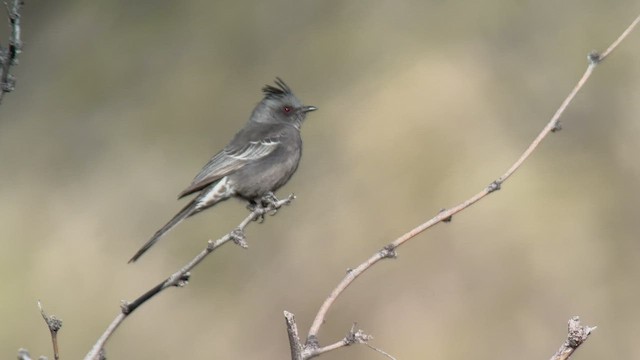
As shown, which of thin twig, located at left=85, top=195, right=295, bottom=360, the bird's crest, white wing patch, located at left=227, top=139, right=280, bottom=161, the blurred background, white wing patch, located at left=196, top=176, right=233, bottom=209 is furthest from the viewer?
the blurred background

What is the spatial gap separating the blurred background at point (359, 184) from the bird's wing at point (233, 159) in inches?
Answer: 116

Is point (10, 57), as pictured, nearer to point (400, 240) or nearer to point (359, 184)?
point (400, 240)

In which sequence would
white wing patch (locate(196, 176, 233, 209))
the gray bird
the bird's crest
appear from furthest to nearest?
the bird's crest
the gray bird
white wing patch (locate(196, 176, 233, 209))

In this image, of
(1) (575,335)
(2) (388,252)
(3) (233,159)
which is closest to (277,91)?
(3) (233,159)

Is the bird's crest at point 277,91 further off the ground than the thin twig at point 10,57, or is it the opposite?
the bird's crest at point 277,91

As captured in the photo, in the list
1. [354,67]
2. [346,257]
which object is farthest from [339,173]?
[354,67]

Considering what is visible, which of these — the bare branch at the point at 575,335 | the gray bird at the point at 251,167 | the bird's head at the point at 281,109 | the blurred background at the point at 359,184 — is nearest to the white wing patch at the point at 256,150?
the gray bird at the point at 251,167

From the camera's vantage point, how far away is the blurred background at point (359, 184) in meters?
10.4

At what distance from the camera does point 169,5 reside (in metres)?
15.6

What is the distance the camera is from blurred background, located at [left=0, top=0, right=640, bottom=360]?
34.2ft

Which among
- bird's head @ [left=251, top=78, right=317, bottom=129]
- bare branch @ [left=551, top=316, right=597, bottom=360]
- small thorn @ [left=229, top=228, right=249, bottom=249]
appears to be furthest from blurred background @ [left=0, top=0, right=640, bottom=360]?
bare branch @ [left=551, top=316, right=597, bottom=360]

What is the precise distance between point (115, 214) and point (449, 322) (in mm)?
4890

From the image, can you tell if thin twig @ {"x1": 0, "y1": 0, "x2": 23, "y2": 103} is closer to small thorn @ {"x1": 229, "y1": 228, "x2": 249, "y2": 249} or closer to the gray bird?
small thorn @ {"x1": 229, "y1": 228, "x2": 249, "y2": 249}

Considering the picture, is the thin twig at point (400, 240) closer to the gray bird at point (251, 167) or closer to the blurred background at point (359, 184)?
the gray bird at point (251, 167)
